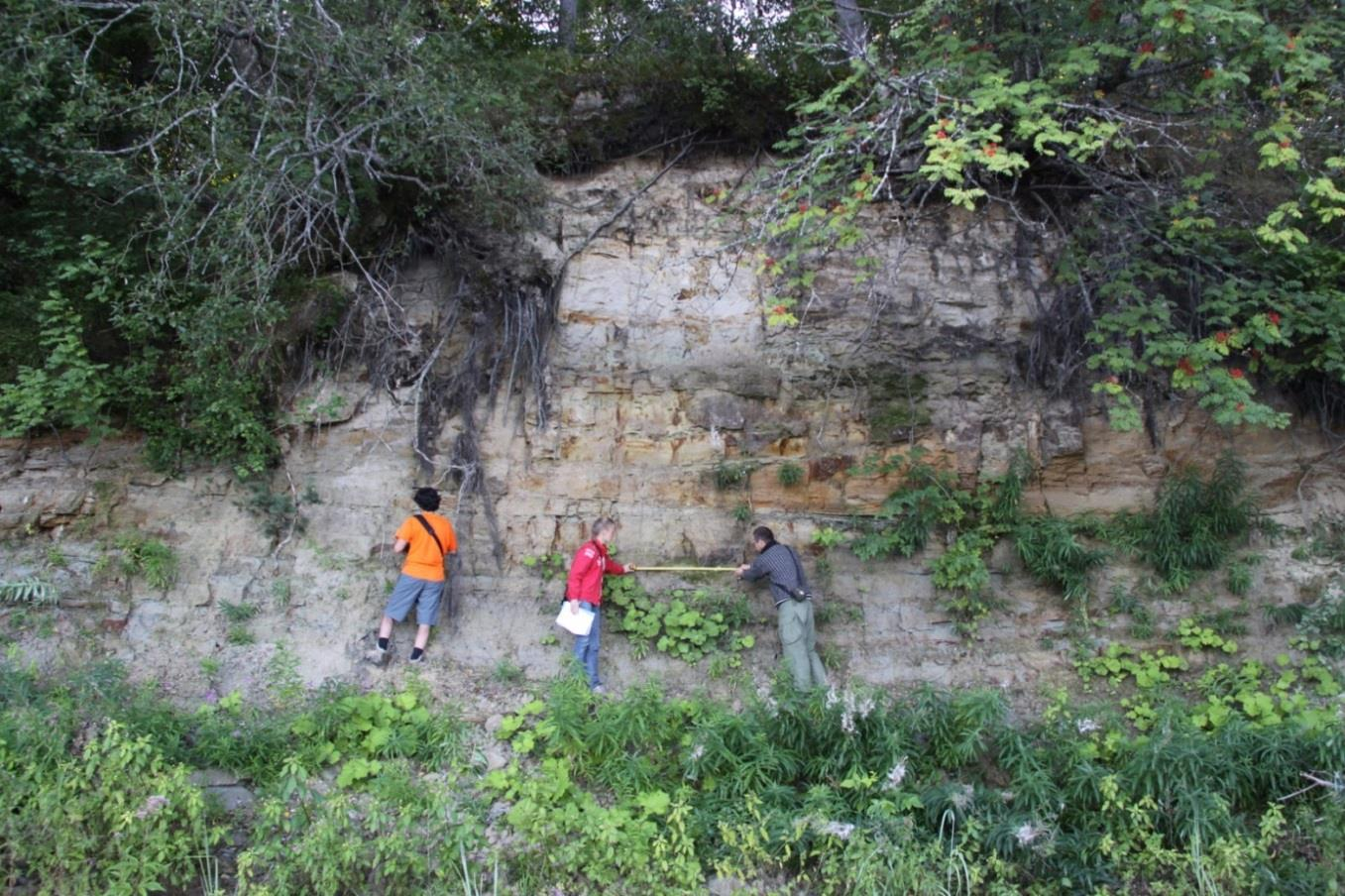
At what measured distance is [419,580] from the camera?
744 cm

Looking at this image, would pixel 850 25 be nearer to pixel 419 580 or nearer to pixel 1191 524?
pixel 1191 524

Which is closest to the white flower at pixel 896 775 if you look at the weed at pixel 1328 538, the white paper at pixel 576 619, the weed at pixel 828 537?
the weed at pixel 828 537

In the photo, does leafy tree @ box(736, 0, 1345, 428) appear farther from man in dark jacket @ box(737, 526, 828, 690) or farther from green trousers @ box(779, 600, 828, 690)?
green trousers @ box(779, 600, 828, 690)

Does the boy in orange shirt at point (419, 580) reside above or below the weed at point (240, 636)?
above

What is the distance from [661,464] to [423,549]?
2.00 m

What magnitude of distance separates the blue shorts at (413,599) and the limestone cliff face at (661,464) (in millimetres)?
354

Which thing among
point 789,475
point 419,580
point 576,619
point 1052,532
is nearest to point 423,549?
point 419,580

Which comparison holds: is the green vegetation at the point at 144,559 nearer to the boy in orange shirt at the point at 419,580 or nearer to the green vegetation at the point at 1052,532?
the boy in orange shirt at the point at 419,580

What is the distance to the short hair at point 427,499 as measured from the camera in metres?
7.55

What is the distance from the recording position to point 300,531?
808 cm

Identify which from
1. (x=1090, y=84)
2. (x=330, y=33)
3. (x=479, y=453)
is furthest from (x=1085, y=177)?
(x=330, y=33)

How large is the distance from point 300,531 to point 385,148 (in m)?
3.00

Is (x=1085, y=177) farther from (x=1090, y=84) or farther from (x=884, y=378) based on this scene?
(x=884, y=378)

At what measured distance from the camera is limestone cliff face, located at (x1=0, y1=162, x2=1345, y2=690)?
7723 millimetres
